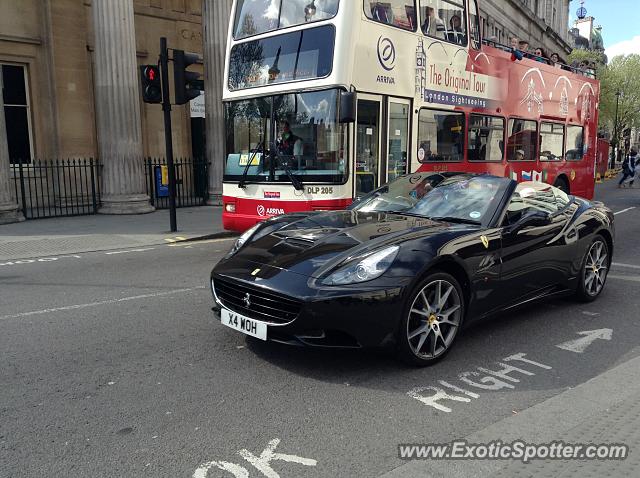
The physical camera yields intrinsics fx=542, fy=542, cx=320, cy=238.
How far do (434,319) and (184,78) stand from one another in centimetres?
850

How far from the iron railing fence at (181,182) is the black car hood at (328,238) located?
11.6 meters

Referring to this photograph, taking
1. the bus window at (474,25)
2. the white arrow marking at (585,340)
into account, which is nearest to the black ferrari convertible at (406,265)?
the white arrow marking at (585,340)

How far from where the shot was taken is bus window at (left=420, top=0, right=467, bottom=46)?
8.90 meters

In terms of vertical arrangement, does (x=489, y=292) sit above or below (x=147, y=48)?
below

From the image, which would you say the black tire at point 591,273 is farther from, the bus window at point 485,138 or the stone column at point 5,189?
the stone column at point 5,189

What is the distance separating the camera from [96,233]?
37.3 feet

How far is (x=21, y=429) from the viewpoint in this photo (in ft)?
10.4

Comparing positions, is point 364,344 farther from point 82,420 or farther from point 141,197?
point 141,197

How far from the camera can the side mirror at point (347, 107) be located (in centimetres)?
715

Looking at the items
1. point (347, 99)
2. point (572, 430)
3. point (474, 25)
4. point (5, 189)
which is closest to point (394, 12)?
point (347, 99)

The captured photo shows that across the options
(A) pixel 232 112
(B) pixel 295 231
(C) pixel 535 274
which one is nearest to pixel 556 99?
(A) pixel 232 112

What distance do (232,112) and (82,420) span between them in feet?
20.6

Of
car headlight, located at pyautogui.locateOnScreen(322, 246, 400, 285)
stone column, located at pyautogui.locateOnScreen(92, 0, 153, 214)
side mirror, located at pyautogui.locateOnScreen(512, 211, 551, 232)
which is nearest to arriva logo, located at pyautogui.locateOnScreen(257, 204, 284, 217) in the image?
side mirror, located at pyautogui.locateOnScreen(512, 211, 551, 232)

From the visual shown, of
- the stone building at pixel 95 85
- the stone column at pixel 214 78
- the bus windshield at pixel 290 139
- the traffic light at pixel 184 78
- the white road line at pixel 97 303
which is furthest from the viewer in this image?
the stone column at pixel 214 78
